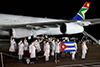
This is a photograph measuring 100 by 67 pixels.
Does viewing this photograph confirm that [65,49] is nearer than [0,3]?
Yes

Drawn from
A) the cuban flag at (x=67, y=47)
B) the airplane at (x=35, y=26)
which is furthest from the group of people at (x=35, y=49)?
the airplane at (x=35, y=26)

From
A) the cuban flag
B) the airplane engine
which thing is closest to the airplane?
the airplane engine

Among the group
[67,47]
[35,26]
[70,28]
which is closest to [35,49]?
[67,47]

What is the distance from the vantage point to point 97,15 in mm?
32688

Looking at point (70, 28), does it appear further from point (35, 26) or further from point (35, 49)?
point (35, 49)

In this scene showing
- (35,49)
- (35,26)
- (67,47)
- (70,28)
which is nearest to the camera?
(67,47)

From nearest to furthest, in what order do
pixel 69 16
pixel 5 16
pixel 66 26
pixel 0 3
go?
pixel 66 26 < pixel 5 16 < pixel 0 3 < pixel 69 16

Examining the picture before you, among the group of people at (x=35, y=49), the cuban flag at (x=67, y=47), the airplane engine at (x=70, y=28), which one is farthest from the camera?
the airplane engine at (x=70, y=28)

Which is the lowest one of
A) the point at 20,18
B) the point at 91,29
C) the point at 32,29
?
the point at 91,29

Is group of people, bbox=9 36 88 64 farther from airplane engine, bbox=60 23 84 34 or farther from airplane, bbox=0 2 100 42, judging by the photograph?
airplane, bbox=0 2 100 42

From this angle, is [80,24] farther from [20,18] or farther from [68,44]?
[20,18]

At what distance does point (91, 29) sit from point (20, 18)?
72.8ft

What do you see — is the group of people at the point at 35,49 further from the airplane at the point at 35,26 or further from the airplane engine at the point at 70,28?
the airplane at the point at 35,26

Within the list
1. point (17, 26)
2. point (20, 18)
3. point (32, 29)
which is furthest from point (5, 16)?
point (32, 29)
